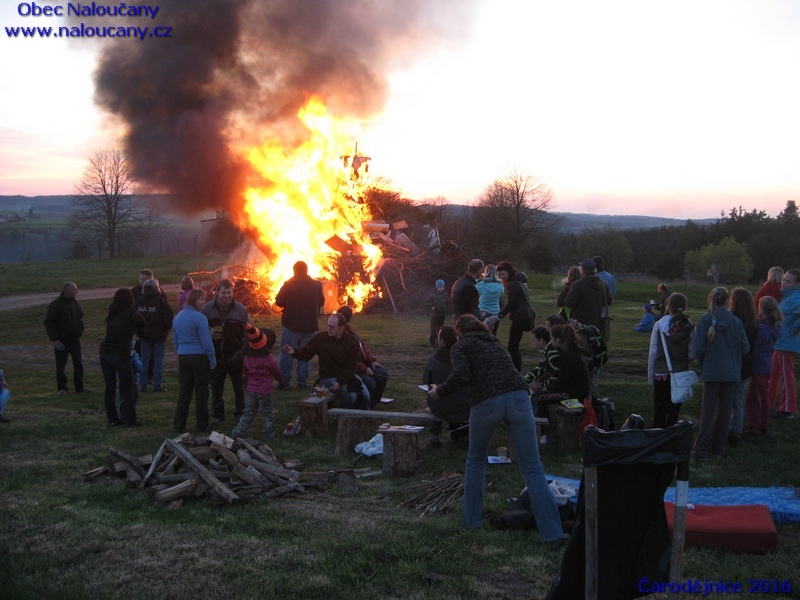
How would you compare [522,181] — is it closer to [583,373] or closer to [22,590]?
[583,373]

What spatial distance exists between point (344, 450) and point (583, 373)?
2.93 m

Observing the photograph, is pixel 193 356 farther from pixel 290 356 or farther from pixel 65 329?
pixel 65 329

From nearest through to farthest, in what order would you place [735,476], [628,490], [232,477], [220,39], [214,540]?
[628,490] < [214,540] < [232,477] < [735,476] < [220,39]

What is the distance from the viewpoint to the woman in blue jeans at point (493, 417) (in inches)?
207

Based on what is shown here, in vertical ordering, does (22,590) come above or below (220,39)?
below

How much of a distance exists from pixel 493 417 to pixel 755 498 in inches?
104

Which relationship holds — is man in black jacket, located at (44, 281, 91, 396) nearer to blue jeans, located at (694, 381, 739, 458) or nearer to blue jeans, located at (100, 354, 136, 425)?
blue jeans, located at (100, 354, 136, 425)

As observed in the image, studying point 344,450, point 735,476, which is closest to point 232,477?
point 344,450

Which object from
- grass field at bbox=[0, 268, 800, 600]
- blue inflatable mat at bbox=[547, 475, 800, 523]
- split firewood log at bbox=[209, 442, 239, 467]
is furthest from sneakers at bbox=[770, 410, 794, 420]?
split firewood log at bbox=[209, 442, 239, 467]

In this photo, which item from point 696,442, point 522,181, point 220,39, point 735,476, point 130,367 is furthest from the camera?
point 522,181

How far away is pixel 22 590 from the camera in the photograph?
436cm

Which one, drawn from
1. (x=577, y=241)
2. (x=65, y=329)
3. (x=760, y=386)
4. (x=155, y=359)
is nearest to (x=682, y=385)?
(x=760, y=386)

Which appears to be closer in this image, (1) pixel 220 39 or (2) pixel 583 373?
(2) pixel 583 373

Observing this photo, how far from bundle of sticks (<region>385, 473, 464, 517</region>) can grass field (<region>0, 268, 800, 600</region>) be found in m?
0.12
